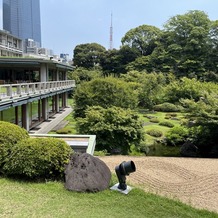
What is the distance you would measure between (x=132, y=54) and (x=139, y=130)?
46.2 metres

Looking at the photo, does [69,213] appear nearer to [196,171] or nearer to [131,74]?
[196,171]

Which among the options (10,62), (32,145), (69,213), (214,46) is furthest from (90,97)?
(214,46)

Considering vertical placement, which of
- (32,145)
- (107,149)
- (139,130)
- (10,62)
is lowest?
(107,149)

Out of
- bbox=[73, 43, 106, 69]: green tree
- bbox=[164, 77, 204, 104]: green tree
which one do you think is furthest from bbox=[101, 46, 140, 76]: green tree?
bbox=[164, 77, 204, 104]: green tree

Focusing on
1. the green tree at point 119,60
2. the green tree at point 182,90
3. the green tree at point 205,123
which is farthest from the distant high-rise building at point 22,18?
the green tree at point 205,123

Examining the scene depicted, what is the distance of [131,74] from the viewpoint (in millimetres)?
46406

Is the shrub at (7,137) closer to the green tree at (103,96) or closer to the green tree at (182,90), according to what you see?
the green tree at (103,96)

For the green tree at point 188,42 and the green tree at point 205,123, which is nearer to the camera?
the green tree at point 205,123

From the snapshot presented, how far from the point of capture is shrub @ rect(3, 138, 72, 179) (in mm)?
5820

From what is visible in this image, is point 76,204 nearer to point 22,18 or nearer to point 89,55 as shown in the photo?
point 89,55

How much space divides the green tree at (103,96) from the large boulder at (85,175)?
45.2 feet

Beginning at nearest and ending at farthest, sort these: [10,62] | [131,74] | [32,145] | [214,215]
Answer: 1. [214,215]
2. [32,145]
3. [10,62]
4. [131,74]

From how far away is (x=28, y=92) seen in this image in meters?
17.9

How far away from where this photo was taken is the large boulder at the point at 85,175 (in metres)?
5.52
